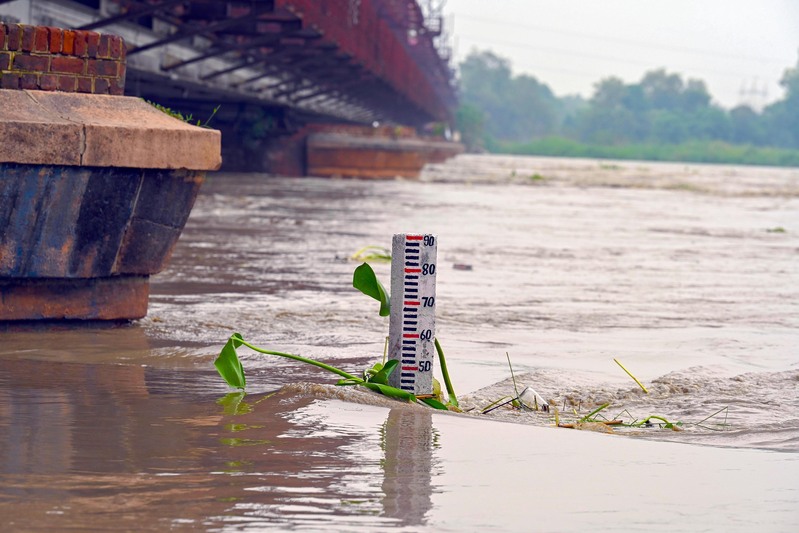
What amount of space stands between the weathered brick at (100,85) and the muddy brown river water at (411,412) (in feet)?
3.68

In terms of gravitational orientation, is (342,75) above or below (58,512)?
above

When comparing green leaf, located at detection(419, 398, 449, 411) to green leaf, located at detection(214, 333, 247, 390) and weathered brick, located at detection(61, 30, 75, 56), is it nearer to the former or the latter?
green leaf, located at detection(214, 333, 247, 390)

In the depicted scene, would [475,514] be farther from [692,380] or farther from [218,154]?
[218,154]

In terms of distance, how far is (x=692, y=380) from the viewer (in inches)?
199

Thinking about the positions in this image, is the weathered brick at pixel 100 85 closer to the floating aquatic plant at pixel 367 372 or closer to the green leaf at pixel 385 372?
the floating aquatic plant at pixel 367 372

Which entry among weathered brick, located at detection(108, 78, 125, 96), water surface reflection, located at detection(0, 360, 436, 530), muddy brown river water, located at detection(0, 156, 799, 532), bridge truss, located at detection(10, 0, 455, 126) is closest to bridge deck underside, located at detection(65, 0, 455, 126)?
bridge truss, located at detection(10, 0, 455, 126)

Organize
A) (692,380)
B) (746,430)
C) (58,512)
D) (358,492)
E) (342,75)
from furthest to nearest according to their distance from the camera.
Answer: (342,75) → (692,380) → (746,430) → (358,492) → (58,512)

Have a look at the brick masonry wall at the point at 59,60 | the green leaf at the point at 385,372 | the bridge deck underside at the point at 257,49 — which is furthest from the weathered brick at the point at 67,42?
the bridge deck underside at the point at 257,49

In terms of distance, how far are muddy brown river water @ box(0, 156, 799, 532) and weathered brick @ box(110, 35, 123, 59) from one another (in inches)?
50.9

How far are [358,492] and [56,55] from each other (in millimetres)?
3233

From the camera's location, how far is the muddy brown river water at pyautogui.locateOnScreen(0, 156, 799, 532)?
289cm

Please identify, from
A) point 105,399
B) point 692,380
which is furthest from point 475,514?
point 692,380

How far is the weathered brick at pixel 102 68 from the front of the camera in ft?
18.3

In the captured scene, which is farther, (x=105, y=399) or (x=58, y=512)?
(x=105, y=399)
